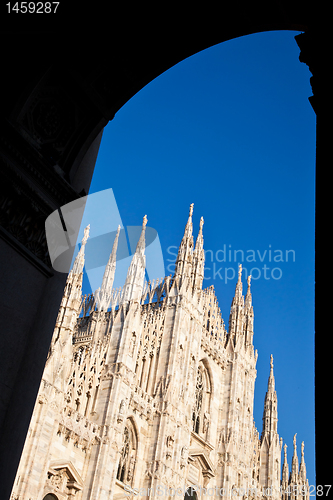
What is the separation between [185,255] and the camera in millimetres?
32031

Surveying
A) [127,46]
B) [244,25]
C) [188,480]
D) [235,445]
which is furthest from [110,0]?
[235,445]

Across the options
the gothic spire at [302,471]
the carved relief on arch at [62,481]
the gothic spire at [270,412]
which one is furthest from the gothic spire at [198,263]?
the gothic spire at [302,471]

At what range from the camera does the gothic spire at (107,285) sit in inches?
1179

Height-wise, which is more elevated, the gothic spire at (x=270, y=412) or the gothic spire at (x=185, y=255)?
the gothic spire at (x=185, y=255)

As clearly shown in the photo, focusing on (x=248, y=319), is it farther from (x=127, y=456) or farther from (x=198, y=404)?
(x=127, y=456)

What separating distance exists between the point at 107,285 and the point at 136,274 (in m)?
3.20

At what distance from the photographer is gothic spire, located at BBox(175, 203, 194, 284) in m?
31.1

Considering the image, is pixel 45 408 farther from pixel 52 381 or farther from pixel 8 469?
pixel 8 469

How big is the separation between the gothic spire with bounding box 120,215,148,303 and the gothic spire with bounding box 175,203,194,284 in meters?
2.63

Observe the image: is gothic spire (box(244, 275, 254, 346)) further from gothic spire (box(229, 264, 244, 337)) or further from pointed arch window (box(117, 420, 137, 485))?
pointed arch window (box(117, 420, 137, 485))

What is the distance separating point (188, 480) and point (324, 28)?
28.8 metres

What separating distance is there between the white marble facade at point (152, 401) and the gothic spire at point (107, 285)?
0.07m
